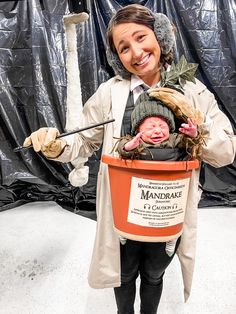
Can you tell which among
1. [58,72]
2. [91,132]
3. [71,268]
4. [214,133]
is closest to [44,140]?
[91,132]

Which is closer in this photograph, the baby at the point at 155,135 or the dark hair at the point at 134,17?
the baby at the point at 155,135

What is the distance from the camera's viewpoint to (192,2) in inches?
73.8

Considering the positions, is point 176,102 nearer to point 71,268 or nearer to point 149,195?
point 149,195

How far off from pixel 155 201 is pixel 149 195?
2cm

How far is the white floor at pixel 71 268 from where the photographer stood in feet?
3.69

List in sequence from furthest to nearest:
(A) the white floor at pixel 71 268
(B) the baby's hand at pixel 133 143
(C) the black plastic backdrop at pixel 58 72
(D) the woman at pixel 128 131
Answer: (C) the black plastic backdrop at pixel 58 72 < (A) the white floor at pixel 71 268 < (D) the woman at pixel 128 131 < (B) the baby's hand at pixel 133 143

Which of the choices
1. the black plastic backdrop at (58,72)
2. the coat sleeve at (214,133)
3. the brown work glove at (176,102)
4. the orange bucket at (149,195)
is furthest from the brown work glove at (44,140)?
the black plastic backdrop at (58,72)

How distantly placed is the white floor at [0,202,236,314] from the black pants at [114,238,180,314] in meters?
0.24

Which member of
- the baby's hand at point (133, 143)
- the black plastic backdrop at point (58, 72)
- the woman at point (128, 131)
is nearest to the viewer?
the baby's hand at point (133, 143)

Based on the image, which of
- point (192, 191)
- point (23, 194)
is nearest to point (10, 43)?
point (23, 194)

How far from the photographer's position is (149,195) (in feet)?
2.03

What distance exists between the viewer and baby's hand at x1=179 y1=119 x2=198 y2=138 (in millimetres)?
603

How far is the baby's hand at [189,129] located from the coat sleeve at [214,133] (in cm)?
4

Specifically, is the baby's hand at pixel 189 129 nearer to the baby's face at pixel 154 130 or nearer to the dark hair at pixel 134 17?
the baby's face at pixel 154 130
